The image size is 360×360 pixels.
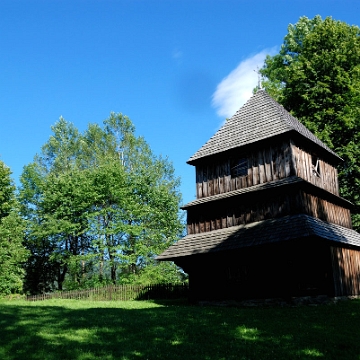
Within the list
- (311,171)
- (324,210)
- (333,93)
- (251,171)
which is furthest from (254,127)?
(333,93)

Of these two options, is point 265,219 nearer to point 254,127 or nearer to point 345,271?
point 345,271

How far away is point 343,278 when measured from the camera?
60.2 feet

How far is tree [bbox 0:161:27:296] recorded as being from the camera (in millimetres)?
32084

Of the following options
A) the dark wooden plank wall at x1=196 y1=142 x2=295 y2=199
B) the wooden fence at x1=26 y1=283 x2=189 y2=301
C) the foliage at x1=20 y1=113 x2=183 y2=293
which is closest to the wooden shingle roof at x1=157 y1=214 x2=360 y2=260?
the dark wooden plank wall at x1=196 y1=142 x2=295 y2=199

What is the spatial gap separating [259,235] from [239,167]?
4652 mm

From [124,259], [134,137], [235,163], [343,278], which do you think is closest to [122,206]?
[124,259]

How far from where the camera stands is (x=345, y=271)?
61.5ft

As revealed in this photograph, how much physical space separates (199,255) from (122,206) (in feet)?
60.4

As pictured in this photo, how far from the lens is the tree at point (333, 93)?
29.8 meters

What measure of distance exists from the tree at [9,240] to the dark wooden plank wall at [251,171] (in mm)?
18399

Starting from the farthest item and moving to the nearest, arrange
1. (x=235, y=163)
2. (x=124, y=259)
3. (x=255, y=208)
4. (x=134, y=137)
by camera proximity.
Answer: (x=134, y=137), (x=124, y=259), (x=235, y=163), (x=255, y=208)

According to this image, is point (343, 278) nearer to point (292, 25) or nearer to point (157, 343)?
point (157, 343)

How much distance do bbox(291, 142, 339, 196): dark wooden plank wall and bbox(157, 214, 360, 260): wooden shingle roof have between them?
98.8 inches

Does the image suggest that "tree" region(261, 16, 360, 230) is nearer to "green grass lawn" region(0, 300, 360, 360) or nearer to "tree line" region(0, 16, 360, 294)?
"tree line" region(0, 16, 360, 294)
